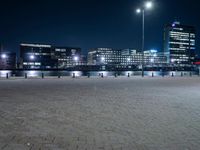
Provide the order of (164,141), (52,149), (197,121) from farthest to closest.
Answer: (197,121)
(164,141)
(52,149)

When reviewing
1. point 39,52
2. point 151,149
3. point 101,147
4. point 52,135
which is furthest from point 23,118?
point 39,52

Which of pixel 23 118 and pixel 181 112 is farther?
pixel 181 112

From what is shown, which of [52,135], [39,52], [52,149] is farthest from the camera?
[39,52]

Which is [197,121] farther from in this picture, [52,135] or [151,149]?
[52,135]

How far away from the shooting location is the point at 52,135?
6926 mm

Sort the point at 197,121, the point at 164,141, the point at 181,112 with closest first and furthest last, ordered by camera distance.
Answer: the point at 164,141 < the point at 197,121 < the point at 181,112

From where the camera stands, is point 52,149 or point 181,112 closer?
point 52,149

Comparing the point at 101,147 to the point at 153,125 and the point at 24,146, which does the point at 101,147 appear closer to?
the point at 24,146

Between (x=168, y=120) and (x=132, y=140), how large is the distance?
8.92ft

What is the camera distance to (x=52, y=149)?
19.2 feet

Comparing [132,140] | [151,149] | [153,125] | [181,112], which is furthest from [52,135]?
[181,112]

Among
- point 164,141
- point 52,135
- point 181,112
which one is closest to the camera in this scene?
point 164,141

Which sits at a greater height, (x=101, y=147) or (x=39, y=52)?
(x=39, y=52)

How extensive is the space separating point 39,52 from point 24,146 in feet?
653
